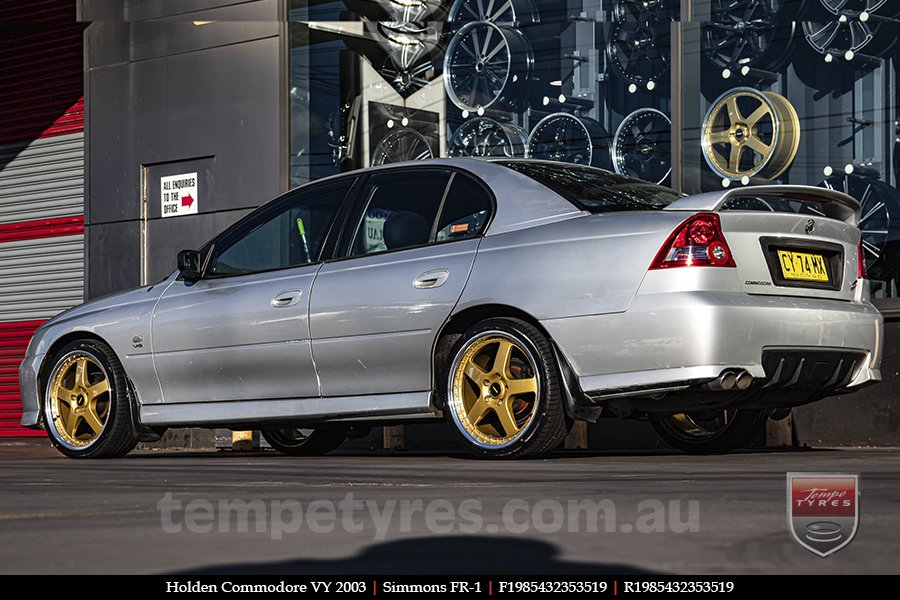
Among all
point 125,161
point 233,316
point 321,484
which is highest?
point 125,161

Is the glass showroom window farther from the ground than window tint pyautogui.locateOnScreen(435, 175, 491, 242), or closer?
farther from the ground

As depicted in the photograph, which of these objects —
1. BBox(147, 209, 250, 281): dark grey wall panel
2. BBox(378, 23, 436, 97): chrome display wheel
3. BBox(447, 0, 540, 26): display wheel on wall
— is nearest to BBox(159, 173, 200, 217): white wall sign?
BBox(147, 209, 250, 281): dark grey wall panel

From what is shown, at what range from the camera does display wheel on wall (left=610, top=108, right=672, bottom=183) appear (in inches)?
423

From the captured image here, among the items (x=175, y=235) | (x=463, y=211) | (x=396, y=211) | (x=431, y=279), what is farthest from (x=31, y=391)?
(x=175, y=235)

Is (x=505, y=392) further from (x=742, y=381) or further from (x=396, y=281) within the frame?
(x=742, y=381)

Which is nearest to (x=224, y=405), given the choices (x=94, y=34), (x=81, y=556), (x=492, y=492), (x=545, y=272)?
(x=545, y=272)

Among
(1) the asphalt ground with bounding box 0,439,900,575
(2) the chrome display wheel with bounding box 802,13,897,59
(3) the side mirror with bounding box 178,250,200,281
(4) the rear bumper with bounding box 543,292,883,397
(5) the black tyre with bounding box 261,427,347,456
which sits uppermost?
(2) the chrome display wheel with bounding box 802,13,897,59

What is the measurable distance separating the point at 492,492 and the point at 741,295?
6.49ft

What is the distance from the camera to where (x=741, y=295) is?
19.5 ft

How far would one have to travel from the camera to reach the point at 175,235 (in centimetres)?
1342

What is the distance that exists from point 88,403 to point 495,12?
5.58 metres

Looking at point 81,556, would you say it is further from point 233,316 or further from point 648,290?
point 233,316

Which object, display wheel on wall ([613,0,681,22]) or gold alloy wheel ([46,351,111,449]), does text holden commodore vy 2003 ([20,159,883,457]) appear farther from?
display wheel on wall ([613,0,681,22])

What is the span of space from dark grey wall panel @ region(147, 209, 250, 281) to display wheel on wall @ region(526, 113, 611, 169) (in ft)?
10.1
